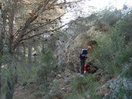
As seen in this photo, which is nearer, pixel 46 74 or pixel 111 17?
pixel 46 74

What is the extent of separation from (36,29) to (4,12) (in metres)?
1.27

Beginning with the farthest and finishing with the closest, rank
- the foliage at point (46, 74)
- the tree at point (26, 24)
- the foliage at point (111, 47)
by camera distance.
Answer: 1. the foliage at point (46, 74)
2. the foliage at point (111, 47)
3. the tree at point (26, 24)

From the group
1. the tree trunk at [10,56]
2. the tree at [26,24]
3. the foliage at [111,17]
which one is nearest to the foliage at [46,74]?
the tree at [26,24]

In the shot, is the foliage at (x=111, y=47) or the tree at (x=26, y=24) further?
the foliage at (x=111, y=47)

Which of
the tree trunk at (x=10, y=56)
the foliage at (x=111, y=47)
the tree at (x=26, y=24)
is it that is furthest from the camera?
the foliage at (x=111, y=47)

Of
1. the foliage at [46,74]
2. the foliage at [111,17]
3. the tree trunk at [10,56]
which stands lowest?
the foliage at [46,74]

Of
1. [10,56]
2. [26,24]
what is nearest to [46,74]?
[26,24]

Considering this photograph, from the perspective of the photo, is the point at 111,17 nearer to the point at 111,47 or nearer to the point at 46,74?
the point at 111,47

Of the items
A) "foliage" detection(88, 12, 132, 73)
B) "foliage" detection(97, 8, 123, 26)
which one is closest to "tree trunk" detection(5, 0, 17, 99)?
"foliage" detection(88, 12, 132, 73)

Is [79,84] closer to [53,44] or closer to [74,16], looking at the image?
[53,44]

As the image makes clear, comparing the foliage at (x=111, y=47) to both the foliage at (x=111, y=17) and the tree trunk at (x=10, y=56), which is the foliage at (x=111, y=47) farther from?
the tree trunk at (x=10, y=56)

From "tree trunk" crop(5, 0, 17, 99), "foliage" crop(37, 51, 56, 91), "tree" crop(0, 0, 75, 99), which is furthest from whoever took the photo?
"foliage" crop(37, 51, 56, 91)

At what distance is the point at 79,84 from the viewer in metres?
7.68

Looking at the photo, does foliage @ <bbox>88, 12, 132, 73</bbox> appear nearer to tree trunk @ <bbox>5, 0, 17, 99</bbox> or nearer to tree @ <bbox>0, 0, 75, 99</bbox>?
tree @ <bbox>0, 0, 75, 99</bbox>
